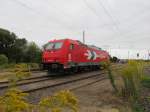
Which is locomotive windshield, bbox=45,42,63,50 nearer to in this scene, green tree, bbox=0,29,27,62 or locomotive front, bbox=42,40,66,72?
locomotive front, bbox=42,40,66,72

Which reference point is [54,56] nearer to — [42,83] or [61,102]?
[42,83]

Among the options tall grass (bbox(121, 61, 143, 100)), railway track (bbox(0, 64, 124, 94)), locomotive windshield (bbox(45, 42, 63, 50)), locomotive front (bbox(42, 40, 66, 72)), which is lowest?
railway track (bbox(0, 64, 124, 94))

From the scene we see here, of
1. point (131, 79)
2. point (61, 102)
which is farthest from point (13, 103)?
point (131, 79)

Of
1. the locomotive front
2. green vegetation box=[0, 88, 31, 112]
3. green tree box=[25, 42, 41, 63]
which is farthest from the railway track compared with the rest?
green tree box=[25, 42, 41, 63]

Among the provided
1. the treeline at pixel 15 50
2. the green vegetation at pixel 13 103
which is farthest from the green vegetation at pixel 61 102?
the treeline at pixel 15 50

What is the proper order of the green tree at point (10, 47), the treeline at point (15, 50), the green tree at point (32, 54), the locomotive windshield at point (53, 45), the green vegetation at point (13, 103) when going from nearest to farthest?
1. the green vegetation at point (13, 103)
2. the locomotive windshield at point (53, 45)
3. the green tree at point (32, 54)
4. the treeline at point (15, 50)
5. the green tree at point (10, 47)

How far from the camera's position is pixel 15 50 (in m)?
40.8

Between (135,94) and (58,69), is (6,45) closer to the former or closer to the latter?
(58,69)

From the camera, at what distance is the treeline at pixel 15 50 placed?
4000cm

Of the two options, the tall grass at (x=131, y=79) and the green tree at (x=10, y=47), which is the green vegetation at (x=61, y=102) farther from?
the green tree at (x=10, y=47)

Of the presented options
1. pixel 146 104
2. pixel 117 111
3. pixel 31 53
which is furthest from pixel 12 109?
pixel 31 53

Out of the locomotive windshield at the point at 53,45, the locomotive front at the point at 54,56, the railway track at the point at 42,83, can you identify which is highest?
the locomotive windshield at the point at 53,45

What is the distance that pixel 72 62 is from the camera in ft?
67.3

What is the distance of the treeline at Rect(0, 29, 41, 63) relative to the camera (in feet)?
131
